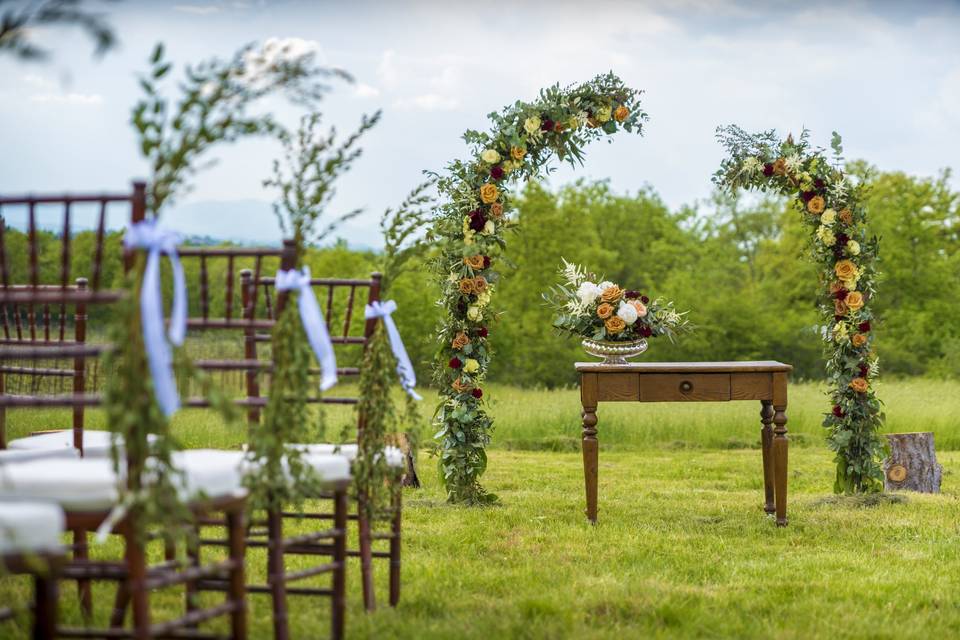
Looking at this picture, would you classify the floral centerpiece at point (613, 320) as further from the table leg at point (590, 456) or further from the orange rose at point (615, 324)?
the table leg at point (590, 456)

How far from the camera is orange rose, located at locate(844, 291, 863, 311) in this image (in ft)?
23.6

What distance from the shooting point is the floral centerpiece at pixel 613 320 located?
672 centimetres

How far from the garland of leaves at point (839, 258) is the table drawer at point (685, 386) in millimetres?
1238

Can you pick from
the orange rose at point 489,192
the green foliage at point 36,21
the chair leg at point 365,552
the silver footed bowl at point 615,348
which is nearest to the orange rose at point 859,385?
the silver footed bowl at point 615,348

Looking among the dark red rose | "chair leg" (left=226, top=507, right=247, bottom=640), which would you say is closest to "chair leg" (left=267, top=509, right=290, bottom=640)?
"chair leg" (left=226, top=507, right=247, bottom=640)

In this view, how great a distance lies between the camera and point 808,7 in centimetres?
1562

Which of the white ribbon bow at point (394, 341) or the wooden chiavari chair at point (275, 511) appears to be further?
the white ribbon bow at point (394, 341)

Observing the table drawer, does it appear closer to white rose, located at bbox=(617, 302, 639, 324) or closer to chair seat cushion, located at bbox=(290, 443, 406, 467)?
white rose, located at bbox=(617, 302, 639, 324)

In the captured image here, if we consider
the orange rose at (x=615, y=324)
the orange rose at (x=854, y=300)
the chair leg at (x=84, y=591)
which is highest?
the orange rose at (x=854, y=300)

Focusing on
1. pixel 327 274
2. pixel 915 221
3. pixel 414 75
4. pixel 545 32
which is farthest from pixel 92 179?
pixel 915 221

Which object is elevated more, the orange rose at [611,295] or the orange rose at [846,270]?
the orange rose at [846,270]

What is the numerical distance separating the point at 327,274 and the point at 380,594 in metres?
18.9

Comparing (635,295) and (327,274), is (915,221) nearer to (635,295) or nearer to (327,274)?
(327,274)

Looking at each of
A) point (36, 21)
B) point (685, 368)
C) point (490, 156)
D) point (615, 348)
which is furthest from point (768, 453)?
point (36, 21)
